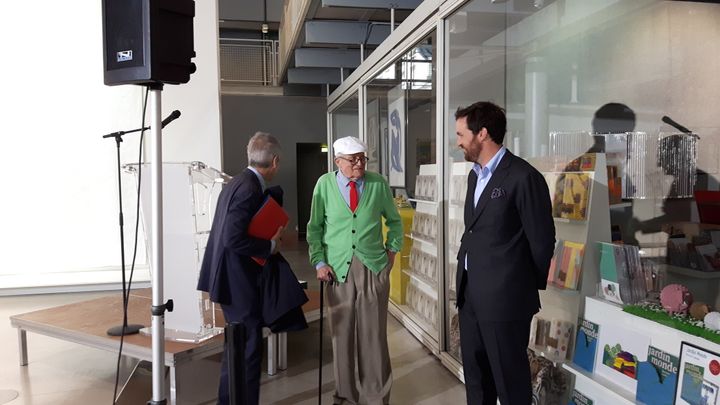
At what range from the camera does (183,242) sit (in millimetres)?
3396

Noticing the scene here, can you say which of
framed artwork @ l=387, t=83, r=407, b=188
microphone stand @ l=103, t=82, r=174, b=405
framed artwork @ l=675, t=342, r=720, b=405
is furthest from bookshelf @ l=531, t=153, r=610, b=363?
framed artwork @ l=387, t=83, r=407, b=188

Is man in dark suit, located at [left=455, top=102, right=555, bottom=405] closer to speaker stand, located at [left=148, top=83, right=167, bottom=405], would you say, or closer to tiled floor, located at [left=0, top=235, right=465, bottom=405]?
tiled floor, located at [left=0, top=235, right=465, bottom=405]

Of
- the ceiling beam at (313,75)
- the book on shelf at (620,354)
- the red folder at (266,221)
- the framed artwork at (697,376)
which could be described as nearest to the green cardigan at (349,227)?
the red folder at (266,221)

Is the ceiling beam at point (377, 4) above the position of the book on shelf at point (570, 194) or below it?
above

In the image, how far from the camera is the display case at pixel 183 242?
333cm

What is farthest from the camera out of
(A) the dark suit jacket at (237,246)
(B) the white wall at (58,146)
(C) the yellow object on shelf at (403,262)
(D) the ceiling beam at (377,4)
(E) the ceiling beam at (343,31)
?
(E) the ceiling beam at (343,31)

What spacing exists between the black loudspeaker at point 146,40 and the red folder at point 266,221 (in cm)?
77

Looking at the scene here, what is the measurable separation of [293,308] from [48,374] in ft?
7.80

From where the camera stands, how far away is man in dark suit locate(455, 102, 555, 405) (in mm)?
2271

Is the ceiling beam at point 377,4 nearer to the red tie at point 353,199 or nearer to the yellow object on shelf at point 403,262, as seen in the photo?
the yellow object on shelf at point 403,262

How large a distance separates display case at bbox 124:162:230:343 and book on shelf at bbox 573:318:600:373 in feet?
7.33

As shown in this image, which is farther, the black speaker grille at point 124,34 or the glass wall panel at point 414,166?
the glass wall panel at point 414,166

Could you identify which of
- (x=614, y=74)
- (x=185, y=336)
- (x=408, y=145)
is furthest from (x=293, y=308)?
(x=408, y=145)

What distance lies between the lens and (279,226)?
9.66 feet
